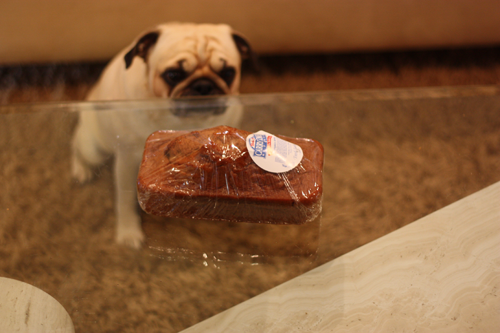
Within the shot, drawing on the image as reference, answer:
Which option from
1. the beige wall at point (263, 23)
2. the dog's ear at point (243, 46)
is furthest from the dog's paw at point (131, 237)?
the beige wall at point (263, 23)

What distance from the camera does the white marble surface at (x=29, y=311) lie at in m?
0.77

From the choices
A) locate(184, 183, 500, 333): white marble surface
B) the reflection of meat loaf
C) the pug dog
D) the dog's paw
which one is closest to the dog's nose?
the pug dog

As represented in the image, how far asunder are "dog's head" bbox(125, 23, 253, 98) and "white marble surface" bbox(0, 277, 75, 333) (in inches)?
24.2

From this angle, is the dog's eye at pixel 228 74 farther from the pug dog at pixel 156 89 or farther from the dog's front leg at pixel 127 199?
the dog's front leg at pixel 127 199

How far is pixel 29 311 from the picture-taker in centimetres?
79

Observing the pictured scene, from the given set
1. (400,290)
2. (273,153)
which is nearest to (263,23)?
(273,153)

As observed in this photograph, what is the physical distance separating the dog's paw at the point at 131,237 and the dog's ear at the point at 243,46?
2.16 ft

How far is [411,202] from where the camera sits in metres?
0.96

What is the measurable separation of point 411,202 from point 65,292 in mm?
871

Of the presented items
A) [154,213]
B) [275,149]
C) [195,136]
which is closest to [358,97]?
[275,149]

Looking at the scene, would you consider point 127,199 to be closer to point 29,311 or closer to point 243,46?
point 29,311

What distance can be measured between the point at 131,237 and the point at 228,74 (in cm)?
57

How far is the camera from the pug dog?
1.02m

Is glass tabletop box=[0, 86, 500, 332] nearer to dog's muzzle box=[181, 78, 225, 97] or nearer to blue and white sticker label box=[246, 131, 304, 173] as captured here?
dog's muzzle box=[181, 78, 225, 97]
